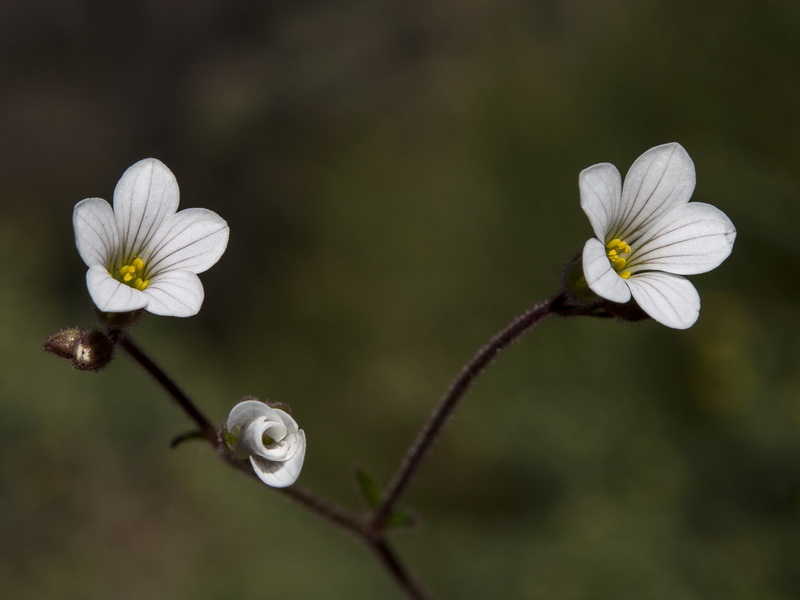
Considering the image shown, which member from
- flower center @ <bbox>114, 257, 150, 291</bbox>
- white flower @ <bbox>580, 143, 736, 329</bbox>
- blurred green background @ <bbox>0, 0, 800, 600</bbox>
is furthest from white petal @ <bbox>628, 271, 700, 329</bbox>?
blurred green background @ <bbox>0, 0, 800, 600</bbox>

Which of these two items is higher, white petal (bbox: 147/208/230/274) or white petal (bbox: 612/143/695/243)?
white petal (bbox: 612/143/695/243)

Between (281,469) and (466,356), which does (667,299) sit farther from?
(466,356)

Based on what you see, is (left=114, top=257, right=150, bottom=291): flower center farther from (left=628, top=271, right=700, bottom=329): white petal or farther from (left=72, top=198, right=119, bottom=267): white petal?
(left=628, top=271, right=700, bottom=329): white petal

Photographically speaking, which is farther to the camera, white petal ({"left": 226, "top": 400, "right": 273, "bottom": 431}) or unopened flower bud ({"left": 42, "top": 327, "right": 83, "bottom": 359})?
unopened flower bud ({"left": 42, "top": 327, "right": 83, "bottom": 359})

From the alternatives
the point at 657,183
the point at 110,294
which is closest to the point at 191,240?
the point at 110,294

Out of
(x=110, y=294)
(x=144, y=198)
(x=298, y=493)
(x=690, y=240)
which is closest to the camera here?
(x=110, y=294)
